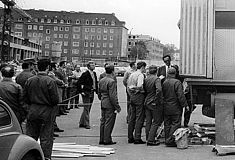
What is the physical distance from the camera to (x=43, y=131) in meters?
7.38

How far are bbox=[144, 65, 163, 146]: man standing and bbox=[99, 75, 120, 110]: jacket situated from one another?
74cm

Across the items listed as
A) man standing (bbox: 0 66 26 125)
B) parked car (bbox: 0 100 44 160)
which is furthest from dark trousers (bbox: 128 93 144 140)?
parked car (bbox: 0 100 44 160)

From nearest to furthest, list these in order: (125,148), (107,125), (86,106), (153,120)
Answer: (125,148)
(107,125)
(153,120)
(86,106)

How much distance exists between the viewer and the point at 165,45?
615 ft

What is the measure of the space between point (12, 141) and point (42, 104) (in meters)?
2.35

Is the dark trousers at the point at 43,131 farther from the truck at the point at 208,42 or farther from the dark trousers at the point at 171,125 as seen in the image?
the truck at the point at 208,42

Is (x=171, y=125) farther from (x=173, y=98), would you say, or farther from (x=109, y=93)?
(x=109, y=93)

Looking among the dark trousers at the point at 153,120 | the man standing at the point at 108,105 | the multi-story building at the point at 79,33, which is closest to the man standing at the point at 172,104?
the dark trousers at the point at 153,120

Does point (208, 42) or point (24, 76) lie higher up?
point (208, 42)

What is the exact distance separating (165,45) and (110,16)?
5032 cm

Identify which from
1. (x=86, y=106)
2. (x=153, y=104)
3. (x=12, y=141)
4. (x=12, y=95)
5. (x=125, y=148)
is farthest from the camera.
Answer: (x=86, y=106)

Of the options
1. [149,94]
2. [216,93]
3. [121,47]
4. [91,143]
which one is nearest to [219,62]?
[216,93]

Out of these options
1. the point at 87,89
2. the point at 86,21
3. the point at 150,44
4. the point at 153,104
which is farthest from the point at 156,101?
the point at 150,44

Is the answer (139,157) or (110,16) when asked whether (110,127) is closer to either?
(139,157)
